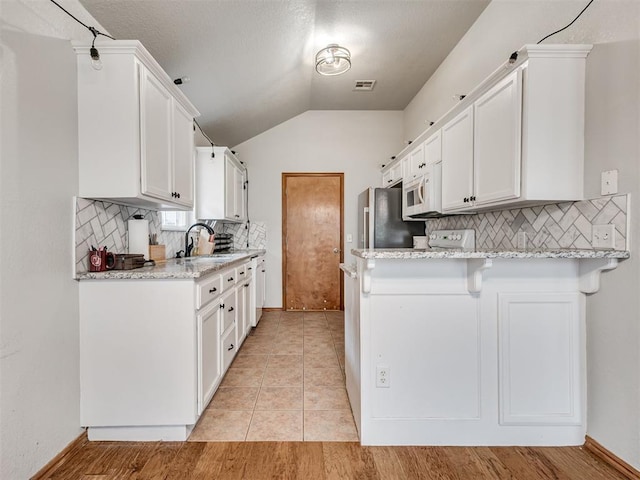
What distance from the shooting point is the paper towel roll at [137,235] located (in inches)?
83.5

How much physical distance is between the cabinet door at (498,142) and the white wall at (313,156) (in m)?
2.65

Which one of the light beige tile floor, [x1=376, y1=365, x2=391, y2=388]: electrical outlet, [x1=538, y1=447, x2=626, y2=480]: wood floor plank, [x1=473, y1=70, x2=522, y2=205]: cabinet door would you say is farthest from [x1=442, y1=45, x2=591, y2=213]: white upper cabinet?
the light beige tile floor

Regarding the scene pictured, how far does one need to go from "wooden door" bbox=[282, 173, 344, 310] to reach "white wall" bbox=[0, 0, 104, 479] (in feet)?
10.2

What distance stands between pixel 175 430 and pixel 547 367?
2000 millimetres

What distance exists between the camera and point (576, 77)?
1592 mm

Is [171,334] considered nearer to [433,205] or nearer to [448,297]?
[448,297]

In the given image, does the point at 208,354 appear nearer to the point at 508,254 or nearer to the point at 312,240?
the point at 508,254

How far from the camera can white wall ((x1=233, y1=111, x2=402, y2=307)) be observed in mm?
4613

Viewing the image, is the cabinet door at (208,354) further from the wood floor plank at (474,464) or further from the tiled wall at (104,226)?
→ the wood floor plank at (474,464)

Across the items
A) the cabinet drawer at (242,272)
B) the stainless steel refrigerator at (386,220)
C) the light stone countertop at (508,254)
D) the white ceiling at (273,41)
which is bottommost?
the cabinet drawer at (242,272)

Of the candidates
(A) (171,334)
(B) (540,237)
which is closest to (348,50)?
(B) (540,237)

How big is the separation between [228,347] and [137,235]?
1.05 m

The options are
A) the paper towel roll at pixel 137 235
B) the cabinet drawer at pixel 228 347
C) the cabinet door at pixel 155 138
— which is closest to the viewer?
the cabinet door at pixel 155 138

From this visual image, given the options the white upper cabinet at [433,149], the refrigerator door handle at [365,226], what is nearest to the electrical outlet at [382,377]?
the white upper cabinet at [433,149]
